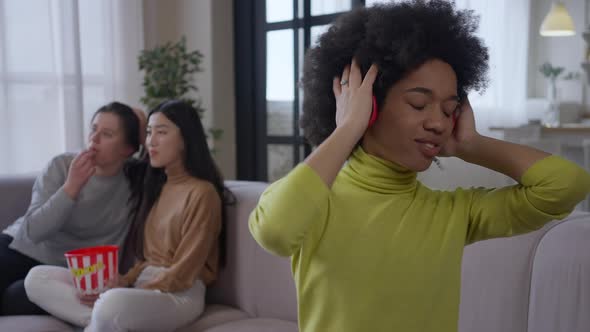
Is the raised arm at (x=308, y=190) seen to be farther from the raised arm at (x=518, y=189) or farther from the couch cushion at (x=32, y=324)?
the couch cushion at (x=32, y=324)

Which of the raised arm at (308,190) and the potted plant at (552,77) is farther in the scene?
the potted plant at (552,77)

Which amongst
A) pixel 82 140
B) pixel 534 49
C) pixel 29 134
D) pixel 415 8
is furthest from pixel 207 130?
pixel 534 49

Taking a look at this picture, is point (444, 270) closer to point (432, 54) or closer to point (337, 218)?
point (337, 218)

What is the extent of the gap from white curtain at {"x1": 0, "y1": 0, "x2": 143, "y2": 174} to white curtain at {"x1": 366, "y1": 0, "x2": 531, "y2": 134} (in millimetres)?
2762

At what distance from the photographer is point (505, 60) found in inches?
224

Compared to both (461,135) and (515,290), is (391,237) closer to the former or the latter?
(461,135)

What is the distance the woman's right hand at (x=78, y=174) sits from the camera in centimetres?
225

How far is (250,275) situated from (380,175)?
49.2 inches

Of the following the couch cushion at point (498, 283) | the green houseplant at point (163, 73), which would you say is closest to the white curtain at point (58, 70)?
the green houseplant at point (163, 73)

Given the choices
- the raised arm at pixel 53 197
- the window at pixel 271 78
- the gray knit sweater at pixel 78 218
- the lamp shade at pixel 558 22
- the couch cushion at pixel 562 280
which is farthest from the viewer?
the lamp shade at pixel 558 22

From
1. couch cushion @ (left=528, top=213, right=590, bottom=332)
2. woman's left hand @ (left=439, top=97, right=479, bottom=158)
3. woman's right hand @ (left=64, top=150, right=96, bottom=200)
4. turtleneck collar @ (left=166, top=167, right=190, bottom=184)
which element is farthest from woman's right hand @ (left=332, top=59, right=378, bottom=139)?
woman's right hand @ (left=64, top=150, right=96, bottom=200)

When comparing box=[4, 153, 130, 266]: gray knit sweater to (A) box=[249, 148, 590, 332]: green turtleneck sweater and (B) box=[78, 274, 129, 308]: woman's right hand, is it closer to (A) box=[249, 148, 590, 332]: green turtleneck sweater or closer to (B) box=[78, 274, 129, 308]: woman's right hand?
(B) box=[78, 274, 129, 308]: woman's right hand

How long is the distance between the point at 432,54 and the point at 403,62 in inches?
2.4

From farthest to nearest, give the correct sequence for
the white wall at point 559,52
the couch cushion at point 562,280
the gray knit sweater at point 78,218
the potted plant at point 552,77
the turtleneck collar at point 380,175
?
the white wall at point 559,52, the potted plant at point 552,77, the gray knit sweater at point 78,218, the couch cushion at point 562,280, the turtleneck collar at point 380,175
